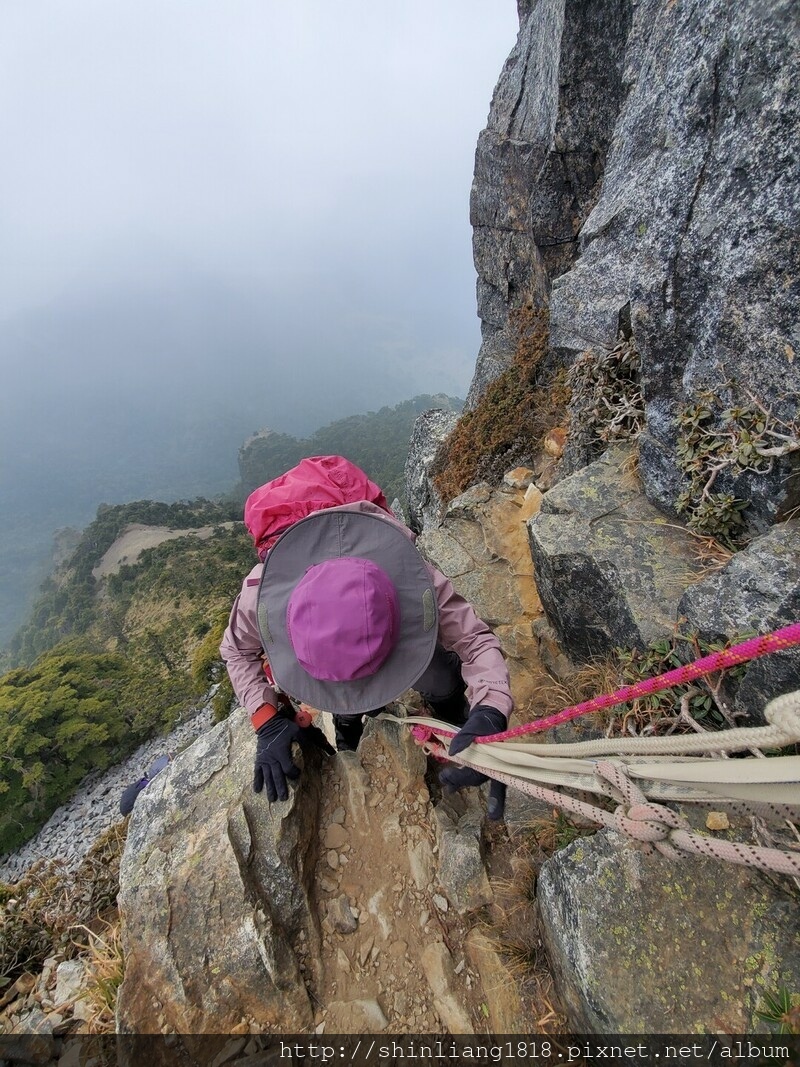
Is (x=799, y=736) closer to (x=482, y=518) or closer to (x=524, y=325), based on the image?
(x=482, y=518)

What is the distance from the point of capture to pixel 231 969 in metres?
2.82

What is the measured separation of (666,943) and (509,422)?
23.1 feet

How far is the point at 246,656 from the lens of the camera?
129 inches

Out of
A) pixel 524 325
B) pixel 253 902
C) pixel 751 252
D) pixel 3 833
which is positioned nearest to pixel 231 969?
pixel 253 902

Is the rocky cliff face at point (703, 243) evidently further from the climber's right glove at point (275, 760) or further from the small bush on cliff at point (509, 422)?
the climber's right glove at point (275, 760)

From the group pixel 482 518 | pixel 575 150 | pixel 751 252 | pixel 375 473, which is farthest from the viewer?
pixel 375 473

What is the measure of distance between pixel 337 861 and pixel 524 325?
10.3m

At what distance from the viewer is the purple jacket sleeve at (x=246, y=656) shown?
307 cm

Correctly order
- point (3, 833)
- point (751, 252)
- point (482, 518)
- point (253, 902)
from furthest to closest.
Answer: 1. point (3, 833)
2. point (482, 518)
3. point (751, 252)
4. point (253, 902)

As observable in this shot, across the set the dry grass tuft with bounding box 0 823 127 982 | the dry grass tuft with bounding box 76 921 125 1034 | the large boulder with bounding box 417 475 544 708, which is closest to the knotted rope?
the large boulder with bounding box 417 475 544 708

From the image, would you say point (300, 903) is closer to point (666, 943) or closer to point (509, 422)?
point (666, 943)

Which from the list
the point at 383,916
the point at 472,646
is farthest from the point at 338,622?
the point at 383,916

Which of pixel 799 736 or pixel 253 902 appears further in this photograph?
pixel 253 902

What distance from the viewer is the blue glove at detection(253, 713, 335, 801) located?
3.24 metres
